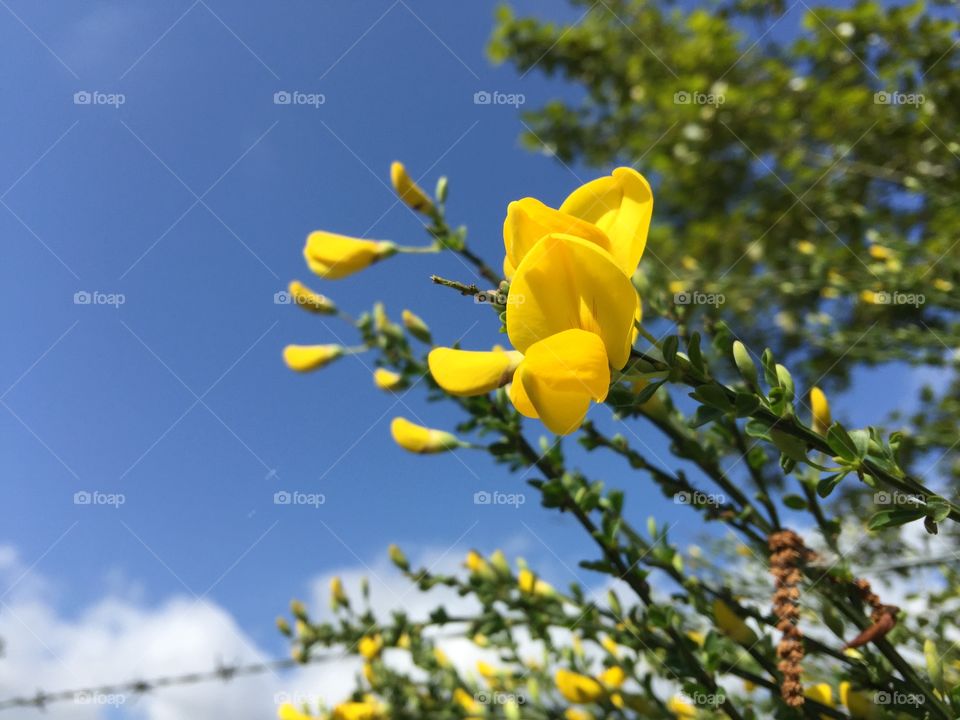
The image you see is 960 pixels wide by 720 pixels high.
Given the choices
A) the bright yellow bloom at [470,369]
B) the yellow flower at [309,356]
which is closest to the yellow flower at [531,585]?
the yellow flower at [309,356]

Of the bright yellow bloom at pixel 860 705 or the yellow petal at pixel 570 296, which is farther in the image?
the bright yellow bloom at pixel 860 705

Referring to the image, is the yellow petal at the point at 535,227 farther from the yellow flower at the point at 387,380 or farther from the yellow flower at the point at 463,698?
the yellow flower at the point at 463,698

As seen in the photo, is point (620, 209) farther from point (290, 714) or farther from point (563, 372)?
point (290, 714)

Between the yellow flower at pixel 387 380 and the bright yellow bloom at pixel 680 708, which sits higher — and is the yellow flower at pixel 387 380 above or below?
above

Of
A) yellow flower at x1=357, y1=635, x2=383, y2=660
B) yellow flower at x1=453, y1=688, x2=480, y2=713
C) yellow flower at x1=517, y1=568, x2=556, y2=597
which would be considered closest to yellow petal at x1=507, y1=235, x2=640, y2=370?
yellow flower at x1=517, y1=568, x2=556, y2=597

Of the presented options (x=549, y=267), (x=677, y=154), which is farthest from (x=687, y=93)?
(x=549, y=267)

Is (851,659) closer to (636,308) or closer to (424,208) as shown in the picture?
(636,308)

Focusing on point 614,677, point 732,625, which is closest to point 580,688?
point 614,677

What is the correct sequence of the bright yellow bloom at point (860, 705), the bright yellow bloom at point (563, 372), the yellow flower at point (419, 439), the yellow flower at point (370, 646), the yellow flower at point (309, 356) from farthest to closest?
the yellow flower at point (370, 646) < the yellow flower at point (309, 356) < the yellow flower at point (419, 439) < the bright yellow bloom at point (860, 705) < the bright yellow bloom at point (563, 372)
